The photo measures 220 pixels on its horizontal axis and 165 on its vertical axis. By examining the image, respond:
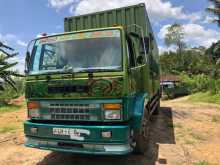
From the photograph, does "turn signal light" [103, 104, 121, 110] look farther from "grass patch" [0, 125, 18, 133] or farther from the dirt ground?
"grass patch" [0, 125, 18, 133]

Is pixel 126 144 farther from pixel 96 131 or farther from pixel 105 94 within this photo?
pixel 105 94

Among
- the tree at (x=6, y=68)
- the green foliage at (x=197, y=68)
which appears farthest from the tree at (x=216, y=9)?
the tree at (x=6, y=68)

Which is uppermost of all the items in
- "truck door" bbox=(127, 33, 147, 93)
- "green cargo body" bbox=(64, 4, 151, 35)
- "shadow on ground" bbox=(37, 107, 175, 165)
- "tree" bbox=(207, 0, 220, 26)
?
"tree" bbox=(207, 0, 220, 26)

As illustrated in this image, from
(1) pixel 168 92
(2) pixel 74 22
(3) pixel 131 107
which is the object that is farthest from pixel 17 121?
(1) pixel 168 92

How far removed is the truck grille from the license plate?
0.21 metres

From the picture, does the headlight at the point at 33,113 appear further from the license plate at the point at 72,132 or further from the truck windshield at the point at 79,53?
the truck windshield at the point at 79,53

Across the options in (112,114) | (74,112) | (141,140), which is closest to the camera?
A: (112,114)

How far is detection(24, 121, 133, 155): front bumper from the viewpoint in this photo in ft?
15.5

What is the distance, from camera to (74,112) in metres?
5.06

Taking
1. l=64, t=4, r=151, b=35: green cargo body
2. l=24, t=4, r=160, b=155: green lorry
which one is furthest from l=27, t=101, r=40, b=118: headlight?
l=64, t=4, r=151, b=35: green cargo body

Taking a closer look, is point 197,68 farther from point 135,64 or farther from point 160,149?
point 135,64

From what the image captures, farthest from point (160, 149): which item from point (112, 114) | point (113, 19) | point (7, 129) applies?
point (7, 129)

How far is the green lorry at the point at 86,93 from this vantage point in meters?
4.80

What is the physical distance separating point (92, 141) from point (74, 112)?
612 millimetres
